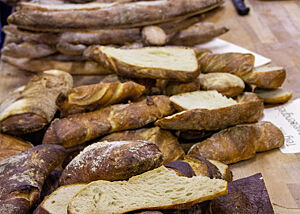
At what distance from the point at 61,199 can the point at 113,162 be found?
24cm

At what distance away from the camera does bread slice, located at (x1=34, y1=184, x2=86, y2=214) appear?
3.95ft

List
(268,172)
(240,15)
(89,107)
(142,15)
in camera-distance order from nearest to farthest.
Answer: (268,172)
(89,107)
(142,15)
(240,15)

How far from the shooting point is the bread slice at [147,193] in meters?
1.14

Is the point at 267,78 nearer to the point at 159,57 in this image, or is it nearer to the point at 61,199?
the point at 159,57

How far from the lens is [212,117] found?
1.74 meters

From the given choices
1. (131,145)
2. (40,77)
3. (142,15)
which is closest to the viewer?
(131,145)

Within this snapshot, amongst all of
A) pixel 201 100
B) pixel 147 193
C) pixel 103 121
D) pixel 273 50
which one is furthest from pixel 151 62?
pixel 273 50

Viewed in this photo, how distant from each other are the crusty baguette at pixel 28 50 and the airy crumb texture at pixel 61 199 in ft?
4.95

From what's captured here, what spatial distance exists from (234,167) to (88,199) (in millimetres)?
878

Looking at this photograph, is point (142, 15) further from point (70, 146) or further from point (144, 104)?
point (70, 146)

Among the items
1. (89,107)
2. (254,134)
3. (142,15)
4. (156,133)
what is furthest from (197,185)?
(142,15)

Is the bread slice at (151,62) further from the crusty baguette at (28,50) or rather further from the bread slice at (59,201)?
the bread slice at (59,201)

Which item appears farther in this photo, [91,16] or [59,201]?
[91,16]

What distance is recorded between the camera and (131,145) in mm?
1406
